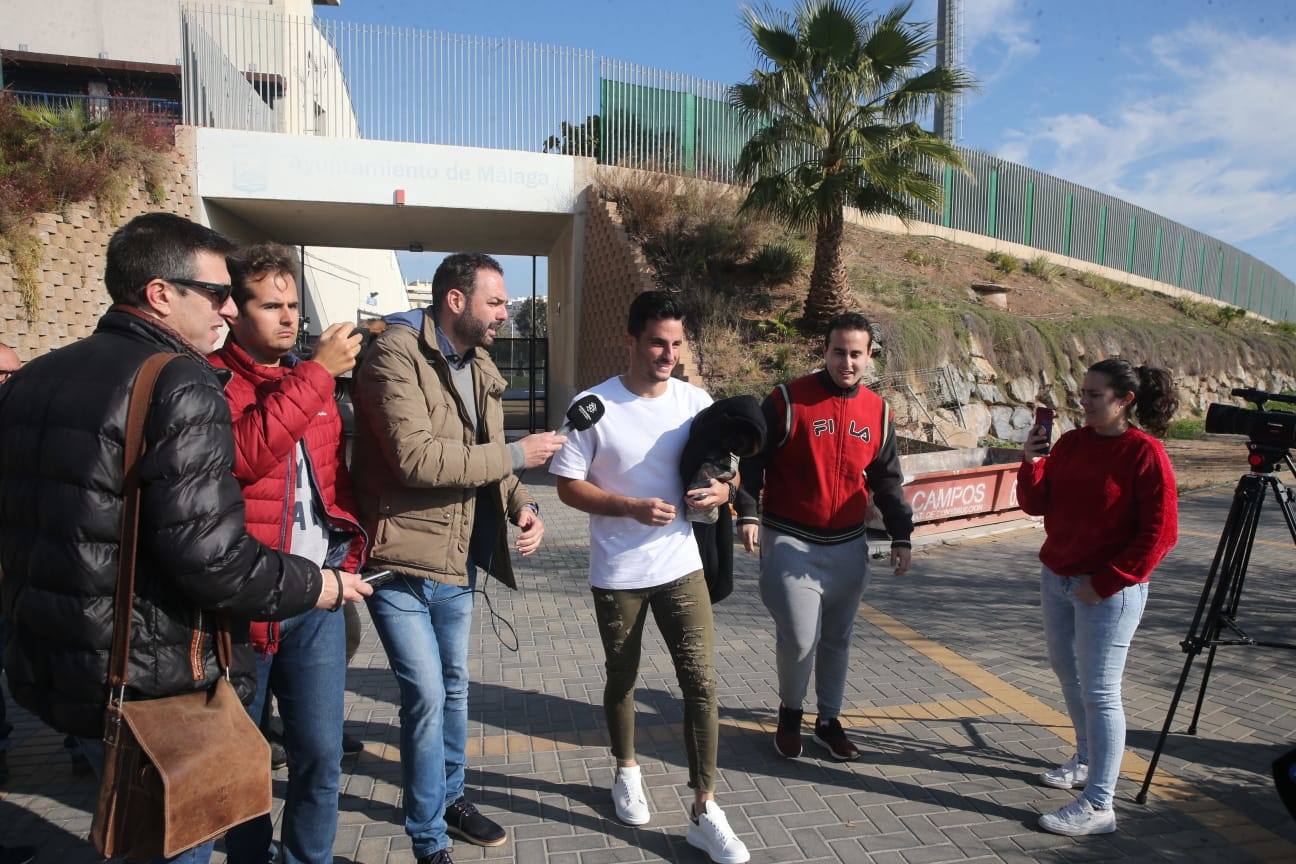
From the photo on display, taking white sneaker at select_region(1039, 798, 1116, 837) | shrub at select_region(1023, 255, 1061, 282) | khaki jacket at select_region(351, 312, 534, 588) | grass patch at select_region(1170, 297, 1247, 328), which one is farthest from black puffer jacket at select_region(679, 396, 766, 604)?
grass patch at select_region(1170, 297, 1247, 328)

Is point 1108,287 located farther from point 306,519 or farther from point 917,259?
point 306,519

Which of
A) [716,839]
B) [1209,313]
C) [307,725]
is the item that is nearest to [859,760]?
[716,839]

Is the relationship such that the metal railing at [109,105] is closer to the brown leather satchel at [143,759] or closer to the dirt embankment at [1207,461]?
the brown leather satchel at [143,759]

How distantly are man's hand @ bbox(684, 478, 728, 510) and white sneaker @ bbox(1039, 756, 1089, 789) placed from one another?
6.55ft

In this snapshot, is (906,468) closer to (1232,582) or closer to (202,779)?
(1232,582)

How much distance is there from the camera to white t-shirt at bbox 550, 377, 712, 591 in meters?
3.15

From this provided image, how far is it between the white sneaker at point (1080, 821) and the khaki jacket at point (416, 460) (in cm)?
249

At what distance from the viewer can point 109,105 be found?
13.4m

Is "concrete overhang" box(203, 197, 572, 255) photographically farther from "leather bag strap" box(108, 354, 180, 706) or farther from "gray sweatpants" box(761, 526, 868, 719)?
"leather bag strap" box(108, 354, 180, 706)

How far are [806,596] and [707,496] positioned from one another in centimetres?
95

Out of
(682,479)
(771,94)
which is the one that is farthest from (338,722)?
(771,94)

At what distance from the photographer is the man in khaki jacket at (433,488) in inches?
109

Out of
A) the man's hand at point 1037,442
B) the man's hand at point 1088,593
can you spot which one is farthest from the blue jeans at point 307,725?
the man's hand at point 1037,442

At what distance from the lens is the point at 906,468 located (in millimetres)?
10109
